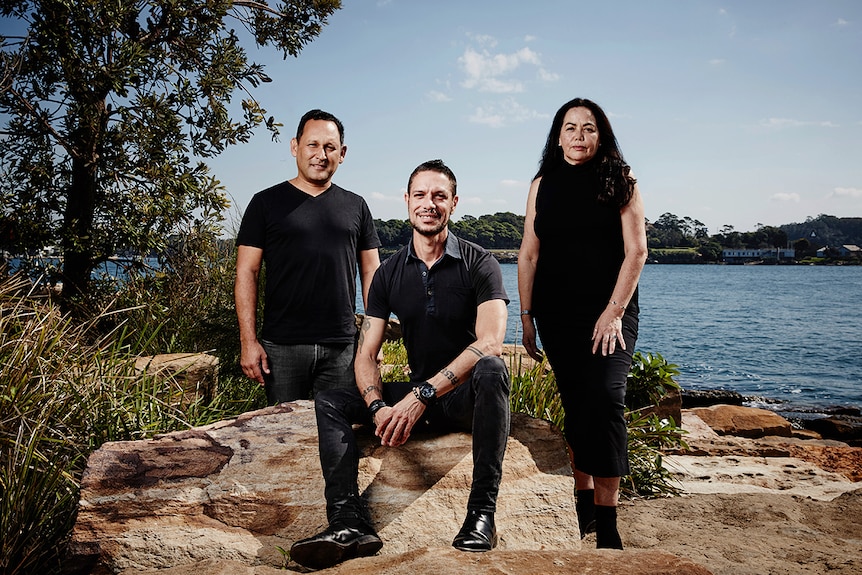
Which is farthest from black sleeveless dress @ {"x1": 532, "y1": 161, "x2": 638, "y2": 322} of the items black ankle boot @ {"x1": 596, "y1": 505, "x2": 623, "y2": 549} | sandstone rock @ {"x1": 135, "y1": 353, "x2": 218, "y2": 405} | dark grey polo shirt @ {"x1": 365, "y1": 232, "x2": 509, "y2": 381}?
sandstone rock @ {"x1": 135, "y1": 353, "x2": 218, "y2": 405}

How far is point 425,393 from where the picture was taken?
318 centimetres

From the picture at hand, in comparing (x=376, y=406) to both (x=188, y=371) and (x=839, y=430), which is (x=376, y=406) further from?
Answer: (x=839, y=430)

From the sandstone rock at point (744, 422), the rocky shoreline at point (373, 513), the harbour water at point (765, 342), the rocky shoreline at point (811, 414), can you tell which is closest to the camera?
the rocky shoreline at point (373, 513)

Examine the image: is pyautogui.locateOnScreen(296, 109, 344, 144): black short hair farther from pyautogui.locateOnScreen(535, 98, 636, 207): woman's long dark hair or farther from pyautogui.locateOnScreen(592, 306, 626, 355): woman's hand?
pyautogui.locateOnScreen(592, 306, 626, 355): woman's hand

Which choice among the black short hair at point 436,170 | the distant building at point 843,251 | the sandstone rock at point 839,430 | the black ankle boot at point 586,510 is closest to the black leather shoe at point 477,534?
the black ankle boot at point 586,510

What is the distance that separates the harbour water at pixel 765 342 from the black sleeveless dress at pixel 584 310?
0.11m

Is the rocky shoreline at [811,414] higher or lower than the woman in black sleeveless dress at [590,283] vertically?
lower

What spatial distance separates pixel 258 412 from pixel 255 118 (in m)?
4.00

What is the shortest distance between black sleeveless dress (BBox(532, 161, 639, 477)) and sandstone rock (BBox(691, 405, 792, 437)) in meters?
7.96

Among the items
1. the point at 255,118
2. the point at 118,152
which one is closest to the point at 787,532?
the point at 255,118

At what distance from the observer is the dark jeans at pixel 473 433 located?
299cm

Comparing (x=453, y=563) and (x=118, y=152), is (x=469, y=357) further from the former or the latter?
(x=118, y=152)

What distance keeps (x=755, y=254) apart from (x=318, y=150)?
127002mm

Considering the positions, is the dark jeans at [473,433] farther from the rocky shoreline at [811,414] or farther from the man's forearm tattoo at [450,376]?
the rocky shoreline at [811,414]
